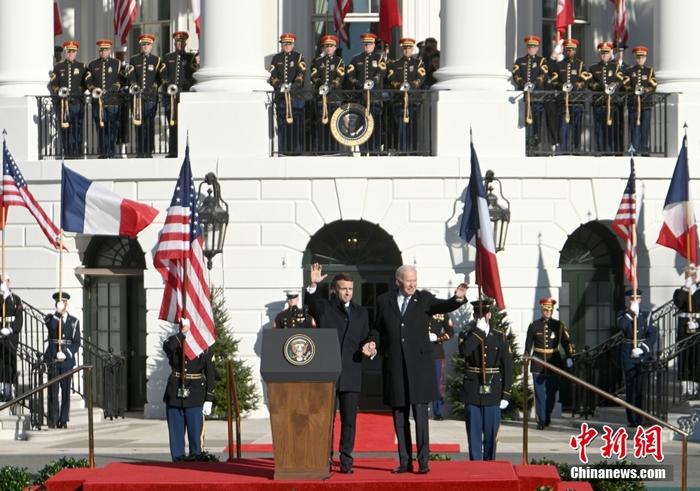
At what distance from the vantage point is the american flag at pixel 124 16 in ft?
119

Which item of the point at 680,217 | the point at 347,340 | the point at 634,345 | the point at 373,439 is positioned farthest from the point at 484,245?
the point at 347,340

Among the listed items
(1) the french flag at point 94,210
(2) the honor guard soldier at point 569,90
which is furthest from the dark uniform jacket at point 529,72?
(1) the french flag at point 94,210

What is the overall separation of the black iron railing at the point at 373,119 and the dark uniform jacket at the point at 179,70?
1.56m

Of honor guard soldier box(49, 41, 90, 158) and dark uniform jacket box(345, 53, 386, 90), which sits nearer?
dark uniform jacket box(345, 53, 386, 90)

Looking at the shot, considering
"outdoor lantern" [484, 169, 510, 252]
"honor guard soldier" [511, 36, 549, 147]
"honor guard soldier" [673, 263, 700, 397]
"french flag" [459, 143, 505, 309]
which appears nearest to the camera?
"french flag" [459, 143, 505, 309]

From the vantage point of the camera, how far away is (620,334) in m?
32.4

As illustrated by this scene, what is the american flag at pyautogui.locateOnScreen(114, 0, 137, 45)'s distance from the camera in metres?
36.3

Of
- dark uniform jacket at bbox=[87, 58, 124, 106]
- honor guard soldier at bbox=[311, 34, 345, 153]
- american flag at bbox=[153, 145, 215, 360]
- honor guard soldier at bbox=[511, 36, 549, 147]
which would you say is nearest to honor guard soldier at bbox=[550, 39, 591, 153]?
honor guard soldier at bbox=[511, 36, 549, 147]

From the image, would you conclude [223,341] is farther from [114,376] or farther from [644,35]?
[644,35]

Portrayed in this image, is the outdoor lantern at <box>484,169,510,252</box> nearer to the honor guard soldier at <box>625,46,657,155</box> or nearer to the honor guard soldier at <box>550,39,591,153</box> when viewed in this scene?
the honor guard soldier at <box>550,39,591,153</box>

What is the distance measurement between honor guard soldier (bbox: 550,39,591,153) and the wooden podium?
49.6 ft

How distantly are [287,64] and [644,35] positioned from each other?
703 cm

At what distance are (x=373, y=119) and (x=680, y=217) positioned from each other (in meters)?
5.30

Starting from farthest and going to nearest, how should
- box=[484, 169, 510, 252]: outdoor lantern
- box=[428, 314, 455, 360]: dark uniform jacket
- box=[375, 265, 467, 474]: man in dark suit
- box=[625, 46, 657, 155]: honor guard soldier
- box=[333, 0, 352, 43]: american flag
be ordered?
box=[333, 0, 352, 43]: american flag, box=[625, 46, 657, 155]: honor guard soldier, box=[484, 169, 510, 252]: outdoor lantern, box=[428, 314, 455, 360]: dark uniform jacket, box=[375, 265, 467, 474]: man in dark suit
